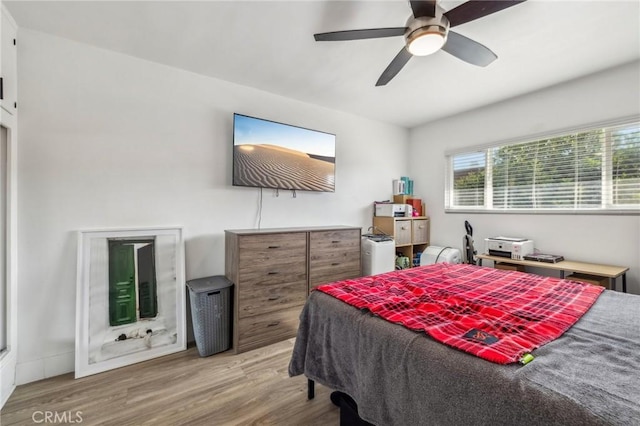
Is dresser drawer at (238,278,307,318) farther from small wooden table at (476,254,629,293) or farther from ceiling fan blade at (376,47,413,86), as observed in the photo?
small wooden table at (476,254,629,293)

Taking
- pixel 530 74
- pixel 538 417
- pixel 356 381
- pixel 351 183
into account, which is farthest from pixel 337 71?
pixel 538 417

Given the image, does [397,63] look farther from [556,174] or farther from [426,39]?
[556,174]

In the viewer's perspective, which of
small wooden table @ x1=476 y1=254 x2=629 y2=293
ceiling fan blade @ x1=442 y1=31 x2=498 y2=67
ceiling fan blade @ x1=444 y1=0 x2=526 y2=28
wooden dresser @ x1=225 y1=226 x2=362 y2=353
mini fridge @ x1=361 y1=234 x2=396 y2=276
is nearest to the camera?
ceiling fan blade @ x1=444 y1=0 x2=526 y2=28

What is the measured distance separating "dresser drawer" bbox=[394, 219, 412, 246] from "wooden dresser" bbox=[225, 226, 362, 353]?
3.81 ft

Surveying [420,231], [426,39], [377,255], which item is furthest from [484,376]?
[420,231]

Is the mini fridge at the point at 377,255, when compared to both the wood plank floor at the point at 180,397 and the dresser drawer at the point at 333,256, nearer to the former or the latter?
the dresser drawer at the point at 333,256

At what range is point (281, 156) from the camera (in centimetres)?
289

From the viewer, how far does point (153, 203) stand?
2365 mm

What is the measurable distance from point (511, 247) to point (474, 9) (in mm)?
2381

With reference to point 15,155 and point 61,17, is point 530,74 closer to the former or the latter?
point 61,17

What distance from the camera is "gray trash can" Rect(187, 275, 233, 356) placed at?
7.40 ft

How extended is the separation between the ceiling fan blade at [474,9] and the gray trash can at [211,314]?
8.42ft

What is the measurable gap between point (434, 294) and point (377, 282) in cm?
37

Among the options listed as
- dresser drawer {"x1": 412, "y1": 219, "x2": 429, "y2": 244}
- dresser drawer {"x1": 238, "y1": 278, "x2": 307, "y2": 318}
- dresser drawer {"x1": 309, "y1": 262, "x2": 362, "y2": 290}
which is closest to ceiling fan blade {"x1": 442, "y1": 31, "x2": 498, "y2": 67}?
dresser drawer {"x1": 309, "y1": 262, "x2": 362, "y2": 290}
